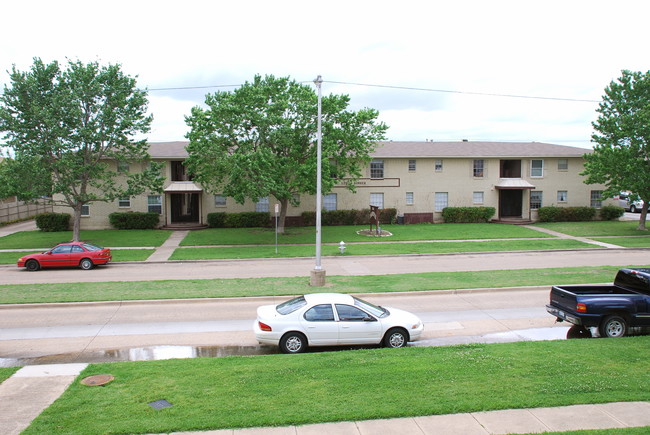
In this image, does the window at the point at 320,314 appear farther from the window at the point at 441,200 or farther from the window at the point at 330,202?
the window at the point at 441,200

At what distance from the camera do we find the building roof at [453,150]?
137 ft

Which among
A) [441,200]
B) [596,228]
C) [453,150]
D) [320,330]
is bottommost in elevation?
[320,330]

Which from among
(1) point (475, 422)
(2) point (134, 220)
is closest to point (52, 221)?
(2) point (134, 220)

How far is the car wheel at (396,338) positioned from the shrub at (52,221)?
3378cm

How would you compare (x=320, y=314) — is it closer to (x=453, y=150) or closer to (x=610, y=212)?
(x=453, y=150)

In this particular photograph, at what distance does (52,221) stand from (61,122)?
1128 cm

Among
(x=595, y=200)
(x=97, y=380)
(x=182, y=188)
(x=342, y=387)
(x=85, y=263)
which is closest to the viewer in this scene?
(x=342, y=387)

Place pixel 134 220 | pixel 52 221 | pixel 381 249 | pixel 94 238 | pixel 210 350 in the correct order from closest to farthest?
1. pixel 210 350
2. pixel 381 249
3. pixel 94 238
4. pixel 52 221
5. pixel 134 220

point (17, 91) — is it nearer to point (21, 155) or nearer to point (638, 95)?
point (21, 155)

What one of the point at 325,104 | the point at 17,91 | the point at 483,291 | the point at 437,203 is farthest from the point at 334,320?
the point at 437,203

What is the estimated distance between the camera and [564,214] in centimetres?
4256

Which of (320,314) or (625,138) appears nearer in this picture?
(320,314)

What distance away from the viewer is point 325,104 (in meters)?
31.9

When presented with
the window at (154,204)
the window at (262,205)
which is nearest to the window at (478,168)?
the window at (262,205)
